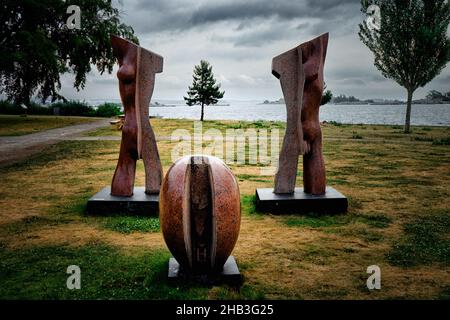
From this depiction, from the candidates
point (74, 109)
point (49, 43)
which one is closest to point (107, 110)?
point (74, 109)

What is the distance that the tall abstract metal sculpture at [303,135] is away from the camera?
23.7 feet

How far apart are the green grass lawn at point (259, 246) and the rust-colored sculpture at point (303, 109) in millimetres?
845

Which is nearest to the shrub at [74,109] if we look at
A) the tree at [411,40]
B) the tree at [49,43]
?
the tree at [49,43]

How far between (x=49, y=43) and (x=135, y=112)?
18990 millimetres

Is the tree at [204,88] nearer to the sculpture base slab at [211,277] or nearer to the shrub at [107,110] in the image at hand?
the shrub at [107,110]

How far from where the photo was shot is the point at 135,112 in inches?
287

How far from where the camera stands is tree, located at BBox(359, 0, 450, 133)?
23.7 m

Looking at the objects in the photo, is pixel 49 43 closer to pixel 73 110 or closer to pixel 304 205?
pixel 73 110

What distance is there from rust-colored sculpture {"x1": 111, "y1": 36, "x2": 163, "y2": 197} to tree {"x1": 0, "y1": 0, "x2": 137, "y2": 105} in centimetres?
1731

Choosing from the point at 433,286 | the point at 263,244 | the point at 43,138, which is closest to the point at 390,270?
the point at 433,286

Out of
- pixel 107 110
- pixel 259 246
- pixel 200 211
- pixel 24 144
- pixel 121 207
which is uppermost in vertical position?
pixel 107 110
